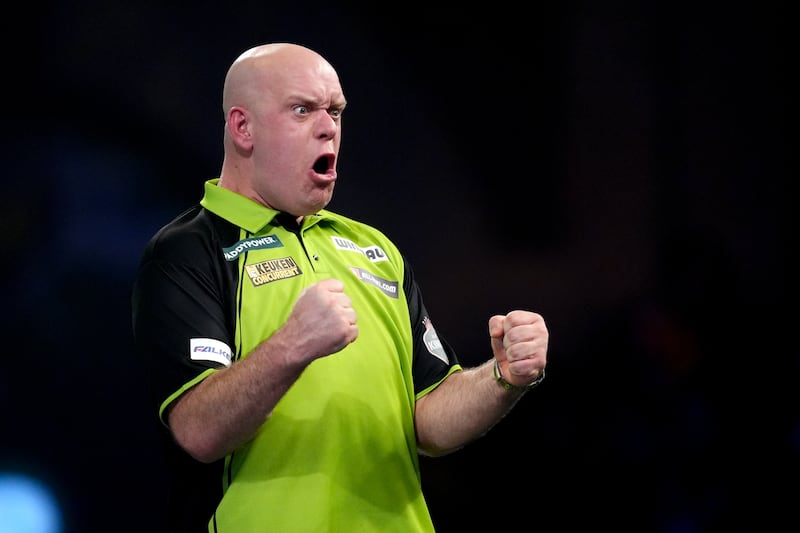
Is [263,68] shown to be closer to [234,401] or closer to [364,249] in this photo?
[364,249]

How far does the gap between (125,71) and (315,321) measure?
Answer: 184cm

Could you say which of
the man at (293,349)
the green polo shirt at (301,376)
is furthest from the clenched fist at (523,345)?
the green polo shirt at (301,376)

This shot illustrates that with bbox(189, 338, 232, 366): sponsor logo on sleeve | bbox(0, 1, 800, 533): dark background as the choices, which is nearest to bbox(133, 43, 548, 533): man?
bbox(189, 338, 232, 366): sponsor logo on sleeve

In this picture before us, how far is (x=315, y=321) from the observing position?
1.68m

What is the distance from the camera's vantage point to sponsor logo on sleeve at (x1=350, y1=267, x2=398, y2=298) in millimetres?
2094

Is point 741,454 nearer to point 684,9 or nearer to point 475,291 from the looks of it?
point 475,291

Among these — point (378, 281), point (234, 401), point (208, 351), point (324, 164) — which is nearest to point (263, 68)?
point (324, 164)

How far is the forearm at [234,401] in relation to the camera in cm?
169

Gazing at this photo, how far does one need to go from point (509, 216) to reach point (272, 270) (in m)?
1.84

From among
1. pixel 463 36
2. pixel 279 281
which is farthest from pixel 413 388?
pixel 463 36

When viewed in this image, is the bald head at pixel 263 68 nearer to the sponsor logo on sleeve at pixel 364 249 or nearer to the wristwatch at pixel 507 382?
the sponsor logo on sleeve at pixel 364 249

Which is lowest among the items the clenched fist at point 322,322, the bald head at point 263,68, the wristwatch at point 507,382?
the wristwatch at point 507,382

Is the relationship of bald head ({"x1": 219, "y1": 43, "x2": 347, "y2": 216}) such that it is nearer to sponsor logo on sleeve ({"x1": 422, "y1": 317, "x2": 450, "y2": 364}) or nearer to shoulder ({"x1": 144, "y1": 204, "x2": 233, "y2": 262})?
shoulder ({"x1": 144, "y1": 204, "x2": 233, "y2": 262})

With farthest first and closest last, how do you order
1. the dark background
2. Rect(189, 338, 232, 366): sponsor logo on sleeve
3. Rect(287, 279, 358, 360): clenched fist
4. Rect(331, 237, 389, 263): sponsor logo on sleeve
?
the dark background
Rect(331, 237, 389, 263): sponsor logo on sleeve
Rect(189, 338, 232, 366): sponsor logo on sleeve
Rect(287, 279, 358, 360): clenched fist
